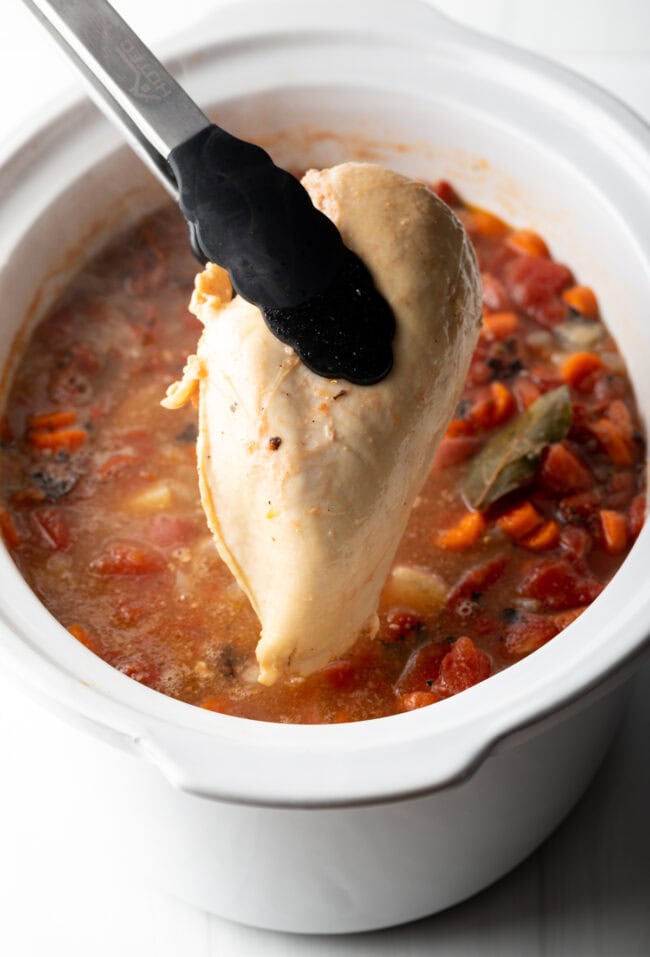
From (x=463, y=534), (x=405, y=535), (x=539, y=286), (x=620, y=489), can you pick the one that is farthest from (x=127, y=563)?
(x=539, y=286)

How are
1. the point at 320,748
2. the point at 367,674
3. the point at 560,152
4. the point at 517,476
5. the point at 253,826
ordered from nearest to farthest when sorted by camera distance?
the point at 320,748, the point at 253,826, the point at 367,674, the point at 517,476, the point at 560,152

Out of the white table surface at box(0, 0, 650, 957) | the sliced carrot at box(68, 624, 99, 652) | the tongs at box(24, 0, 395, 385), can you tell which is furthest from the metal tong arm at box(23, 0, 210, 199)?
the sliced carrot at box(68, 624, 99, 652)

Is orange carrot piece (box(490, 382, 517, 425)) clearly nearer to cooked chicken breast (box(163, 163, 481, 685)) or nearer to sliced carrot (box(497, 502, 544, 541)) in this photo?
sliced carrot (box(497, 502, 544, 541))

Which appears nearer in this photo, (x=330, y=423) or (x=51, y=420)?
(x=330, y=423)

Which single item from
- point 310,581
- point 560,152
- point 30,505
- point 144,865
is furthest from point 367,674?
point 560,152

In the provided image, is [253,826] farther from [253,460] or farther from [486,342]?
[486,342]

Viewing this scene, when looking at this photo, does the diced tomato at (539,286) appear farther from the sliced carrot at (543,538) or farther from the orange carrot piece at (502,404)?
the sliced carrot at (543,538)

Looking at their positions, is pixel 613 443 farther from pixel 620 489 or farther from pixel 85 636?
pixel 85 636
